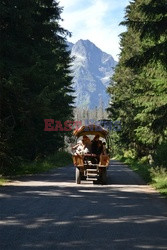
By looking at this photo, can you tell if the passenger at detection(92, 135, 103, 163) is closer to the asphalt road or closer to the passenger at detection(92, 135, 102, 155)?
the passenger at detection(92, 135, 102, 155)

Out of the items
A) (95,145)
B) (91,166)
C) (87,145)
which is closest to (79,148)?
(87,145)

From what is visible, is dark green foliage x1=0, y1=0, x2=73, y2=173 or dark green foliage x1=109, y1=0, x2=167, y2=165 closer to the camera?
dark green foliage x1=109, y1=0, x2=167, y2=165

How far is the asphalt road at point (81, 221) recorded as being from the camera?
5.99 m

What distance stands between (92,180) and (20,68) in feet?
21.8

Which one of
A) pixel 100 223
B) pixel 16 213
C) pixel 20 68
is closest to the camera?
pixel 100 223

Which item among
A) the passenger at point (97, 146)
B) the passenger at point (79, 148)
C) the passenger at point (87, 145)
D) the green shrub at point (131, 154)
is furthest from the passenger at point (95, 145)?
the green shrub at point (131, 154)

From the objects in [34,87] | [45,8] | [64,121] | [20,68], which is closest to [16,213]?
[20,68]

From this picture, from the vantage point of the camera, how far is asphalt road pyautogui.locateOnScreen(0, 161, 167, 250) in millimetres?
5988

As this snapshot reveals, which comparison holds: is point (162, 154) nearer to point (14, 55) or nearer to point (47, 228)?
point (14, 55)

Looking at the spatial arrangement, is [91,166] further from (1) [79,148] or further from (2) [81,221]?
(2) [81,221]

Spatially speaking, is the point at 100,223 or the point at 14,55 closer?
the point at 100,223

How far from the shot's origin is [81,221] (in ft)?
25.2

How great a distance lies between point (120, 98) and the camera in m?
31.7

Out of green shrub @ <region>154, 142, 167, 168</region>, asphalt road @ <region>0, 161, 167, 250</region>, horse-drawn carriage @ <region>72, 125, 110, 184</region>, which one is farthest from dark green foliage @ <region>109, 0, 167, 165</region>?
asphalt road @ <region>0, 161, 167, 250</region>
